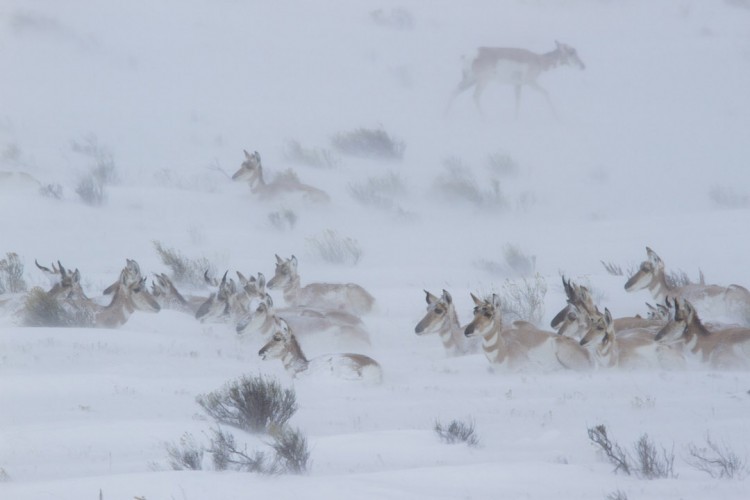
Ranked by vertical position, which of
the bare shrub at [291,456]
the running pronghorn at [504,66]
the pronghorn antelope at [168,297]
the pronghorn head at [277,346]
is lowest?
the bare shrub at [291,456]

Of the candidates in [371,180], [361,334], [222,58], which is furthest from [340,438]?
[222,58]

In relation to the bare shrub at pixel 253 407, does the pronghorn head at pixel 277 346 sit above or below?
above

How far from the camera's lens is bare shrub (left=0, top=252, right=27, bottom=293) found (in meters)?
14.6

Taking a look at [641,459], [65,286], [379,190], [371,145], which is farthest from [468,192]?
[641,459]

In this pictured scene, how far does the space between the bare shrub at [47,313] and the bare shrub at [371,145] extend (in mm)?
14377

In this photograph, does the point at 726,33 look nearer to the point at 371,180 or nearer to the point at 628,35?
the point at 628,35

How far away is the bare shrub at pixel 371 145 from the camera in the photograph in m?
25.9

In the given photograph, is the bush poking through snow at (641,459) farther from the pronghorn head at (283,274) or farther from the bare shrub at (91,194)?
the bare shrub at (91,194)

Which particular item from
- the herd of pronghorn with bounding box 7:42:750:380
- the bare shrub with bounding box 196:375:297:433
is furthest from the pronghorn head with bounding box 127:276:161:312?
the bare shrub with bounding box 196:375:297:433

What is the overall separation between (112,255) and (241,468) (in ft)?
39.0

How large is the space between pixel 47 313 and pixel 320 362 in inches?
147

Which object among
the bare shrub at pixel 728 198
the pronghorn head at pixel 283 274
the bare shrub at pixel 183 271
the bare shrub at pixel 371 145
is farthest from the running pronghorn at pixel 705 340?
the bare shrub at pixel 371 145

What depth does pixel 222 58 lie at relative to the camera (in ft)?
116

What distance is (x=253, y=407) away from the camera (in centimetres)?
753
